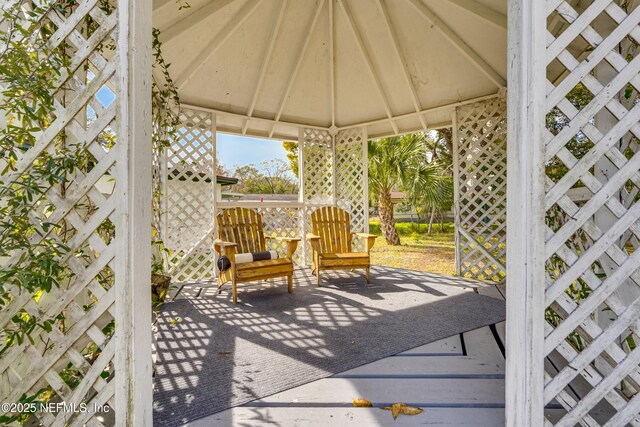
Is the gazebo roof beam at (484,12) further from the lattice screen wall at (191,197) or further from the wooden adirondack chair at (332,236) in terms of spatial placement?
the lattice screen wall at (191,197)

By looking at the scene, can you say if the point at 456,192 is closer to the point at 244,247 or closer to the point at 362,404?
the point at 244,247

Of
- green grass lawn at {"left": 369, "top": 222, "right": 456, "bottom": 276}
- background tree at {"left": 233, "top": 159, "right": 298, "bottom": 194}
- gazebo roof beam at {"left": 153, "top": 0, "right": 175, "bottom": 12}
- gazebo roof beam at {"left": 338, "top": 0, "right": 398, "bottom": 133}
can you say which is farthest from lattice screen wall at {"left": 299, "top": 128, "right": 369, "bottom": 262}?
background tree at {"left": 233, "top": 159, "right": 298, "bottom": 194}

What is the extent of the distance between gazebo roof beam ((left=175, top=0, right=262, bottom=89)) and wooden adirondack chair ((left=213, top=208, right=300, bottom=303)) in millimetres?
1695

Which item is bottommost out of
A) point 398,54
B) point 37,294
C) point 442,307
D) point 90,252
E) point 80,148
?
point 442,307

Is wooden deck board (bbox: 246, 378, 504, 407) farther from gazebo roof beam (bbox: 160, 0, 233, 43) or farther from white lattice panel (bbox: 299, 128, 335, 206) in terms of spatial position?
white lattice panel (bbox: 299, 128, 335, 206)

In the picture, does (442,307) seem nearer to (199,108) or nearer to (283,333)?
(283,333)

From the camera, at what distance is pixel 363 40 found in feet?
13.0

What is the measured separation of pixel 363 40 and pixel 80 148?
12.1 ft

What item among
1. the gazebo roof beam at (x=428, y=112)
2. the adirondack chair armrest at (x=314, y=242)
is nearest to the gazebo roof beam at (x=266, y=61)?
the gazebo roof beam at (x=428, y=112)

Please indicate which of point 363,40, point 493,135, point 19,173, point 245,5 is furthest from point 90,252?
point 493,135

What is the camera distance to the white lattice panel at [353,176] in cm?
537

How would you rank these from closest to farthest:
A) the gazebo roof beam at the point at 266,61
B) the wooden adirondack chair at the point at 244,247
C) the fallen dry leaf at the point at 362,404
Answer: the fallen dry leaf at the point at 362,404, the wooden adirondack chair at the point at 244,247, the gazebo roof beam at the point at 266,61

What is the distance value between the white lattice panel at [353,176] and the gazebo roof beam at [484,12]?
2441mm

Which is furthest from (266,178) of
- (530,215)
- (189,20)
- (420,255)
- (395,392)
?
(530,215)
